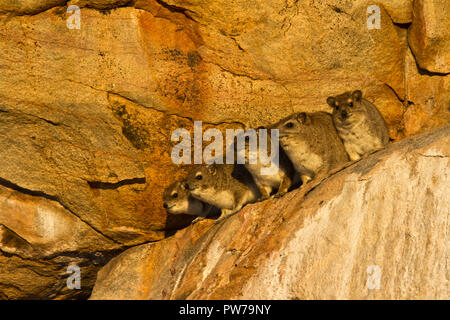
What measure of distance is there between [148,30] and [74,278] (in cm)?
532

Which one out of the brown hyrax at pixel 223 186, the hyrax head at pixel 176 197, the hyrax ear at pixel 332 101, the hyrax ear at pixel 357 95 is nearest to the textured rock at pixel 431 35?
the hyrax ear at pixel 357 95

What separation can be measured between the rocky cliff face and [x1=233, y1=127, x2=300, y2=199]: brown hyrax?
55 cm

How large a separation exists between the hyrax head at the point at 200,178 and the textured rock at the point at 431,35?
12.2ft

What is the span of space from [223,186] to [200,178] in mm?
446

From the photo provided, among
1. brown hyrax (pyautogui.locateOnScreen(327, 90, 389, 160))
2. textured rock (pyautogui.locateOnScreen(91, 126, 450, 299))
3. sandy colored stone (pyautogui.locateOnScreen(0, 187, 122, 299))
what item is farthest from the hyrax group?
sandy colored stone (pyautogui.locateOnScreen(0, 187, 122, 299))

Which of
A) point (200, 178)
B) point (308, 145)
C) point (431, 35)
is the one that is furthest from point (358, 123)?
point (200, 178)

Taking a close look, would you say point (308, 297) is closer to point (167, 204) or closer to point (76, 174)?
point (167, 204)

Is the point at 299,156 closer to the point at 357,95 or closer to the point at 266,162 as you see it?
the point at 266,162

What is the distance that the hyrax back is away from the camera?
9.48 m

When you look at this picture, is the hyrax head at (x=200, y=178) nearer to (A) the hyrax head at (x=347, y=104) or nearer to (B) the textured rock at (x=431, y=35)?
(A) the hyrax head at (x=347, y=104)

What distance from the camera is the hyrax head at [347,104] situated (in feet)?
28.1

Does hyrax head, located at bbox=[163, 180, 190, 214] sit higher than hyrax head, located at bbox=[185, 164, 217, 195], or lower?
lower

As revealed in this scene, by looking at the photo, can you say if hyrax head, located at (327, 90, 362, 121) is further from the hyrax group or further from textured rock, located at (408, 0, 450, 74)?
textured rock, located at (408, 0, 450, 74)

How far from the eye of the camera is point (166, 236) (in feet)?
33.8
